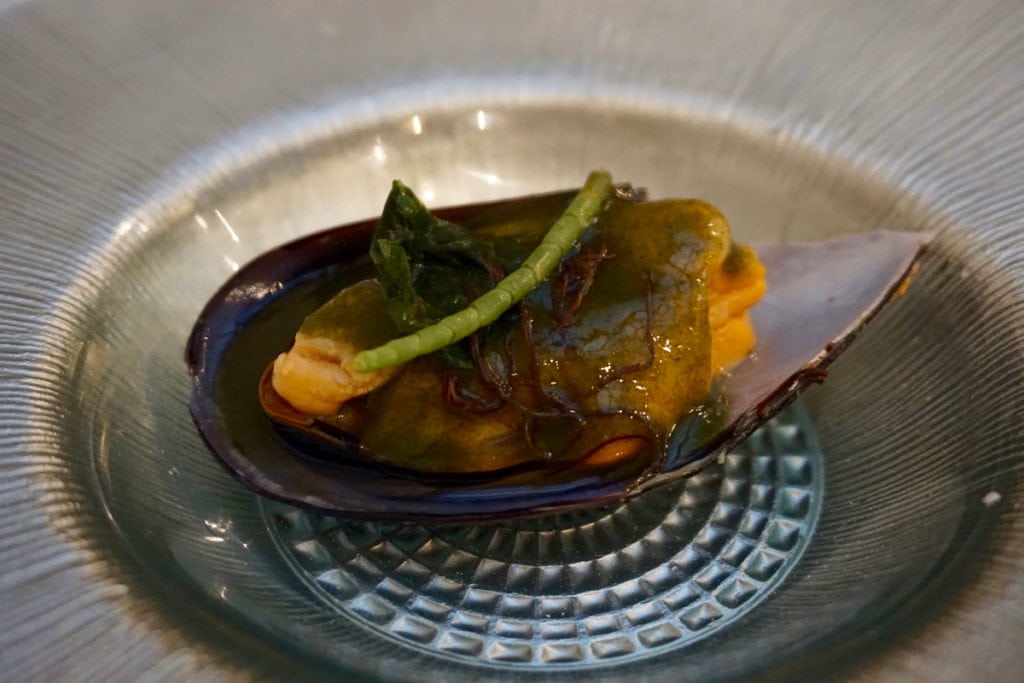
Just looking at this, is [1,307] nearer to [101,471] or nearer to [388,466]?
[101,471]

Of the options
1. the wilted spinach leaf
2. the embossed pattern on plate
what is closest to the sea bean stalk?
the wilted spinach leaf

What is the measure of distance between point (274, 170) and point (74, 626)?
1283 millimetres

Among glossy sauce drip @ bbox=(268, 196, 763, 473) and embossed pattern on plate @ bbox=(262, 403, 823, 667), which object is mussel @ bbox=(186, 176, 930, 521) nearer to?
glossy sauce drip @ bbox=(268, 196, 763, 473)

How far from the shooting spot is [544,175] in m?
2.33

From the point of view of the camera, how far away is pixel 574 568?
157 centimetres

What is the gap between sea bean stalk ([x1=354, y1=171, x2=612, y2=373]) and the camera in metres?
1.29

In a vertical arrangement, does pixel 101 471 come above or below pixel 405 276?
below

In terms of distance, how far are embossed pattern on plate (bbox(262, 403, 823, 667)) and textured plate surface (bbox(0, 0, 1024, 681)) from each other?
1cm

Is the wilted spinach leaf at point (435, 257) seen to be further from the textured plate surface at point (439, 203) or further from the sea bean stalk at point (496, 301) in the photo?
the textured plate surface at point (439, 203)

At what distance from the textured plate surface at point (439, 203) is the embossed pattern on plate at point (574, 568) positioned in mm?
14

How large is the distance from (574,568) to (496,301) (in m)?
0.55

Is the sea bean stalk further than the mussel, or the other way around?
the mussel

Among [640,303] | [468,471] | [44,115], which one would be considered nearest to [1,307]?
[44,115]

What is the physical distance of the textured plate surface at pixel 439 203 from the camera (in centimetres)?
128
